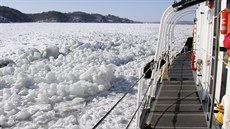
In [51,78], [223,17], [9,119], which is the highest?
[223,17]

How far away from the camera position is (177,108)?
13.4ft

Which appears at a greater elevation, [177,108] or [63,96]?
[177,108]

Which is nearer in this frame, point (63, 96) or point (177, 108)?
point (177, 108)

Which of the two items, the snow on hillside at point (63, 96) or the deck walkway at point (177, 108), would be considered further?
the snow on hillside at point (63, 96)

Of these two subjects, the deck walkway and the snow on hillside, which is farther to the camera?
the snow on hillside

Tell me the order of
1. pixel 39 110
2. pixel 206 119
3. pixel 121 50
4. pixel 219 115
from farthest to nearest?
1. pixel 121 50
2. pixel 39 110
3. pixel 206 119
4. pixel 219 115

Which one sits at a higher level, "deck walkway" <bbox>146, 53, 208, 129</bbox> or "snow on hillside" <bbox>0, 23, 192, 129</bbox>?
"deck walkway" <bbox>146, 53, 208, 129</bbox>

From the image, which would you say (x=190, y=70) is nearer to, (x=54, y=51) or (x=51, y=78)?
(x=51, y=78)

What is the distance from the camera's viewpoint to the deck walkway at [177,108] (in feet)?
11.3

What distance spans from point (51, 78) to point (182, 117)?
5.34 meters

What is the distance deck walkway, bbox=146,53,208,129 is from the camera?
3.45 meters

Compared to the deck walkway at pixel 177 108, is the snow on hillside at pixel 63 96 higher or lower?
lower

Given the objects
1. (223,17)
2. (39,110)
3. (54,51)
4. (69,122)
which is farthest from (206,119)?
(54,51)

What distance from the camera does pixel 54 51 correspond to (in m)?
12.7
